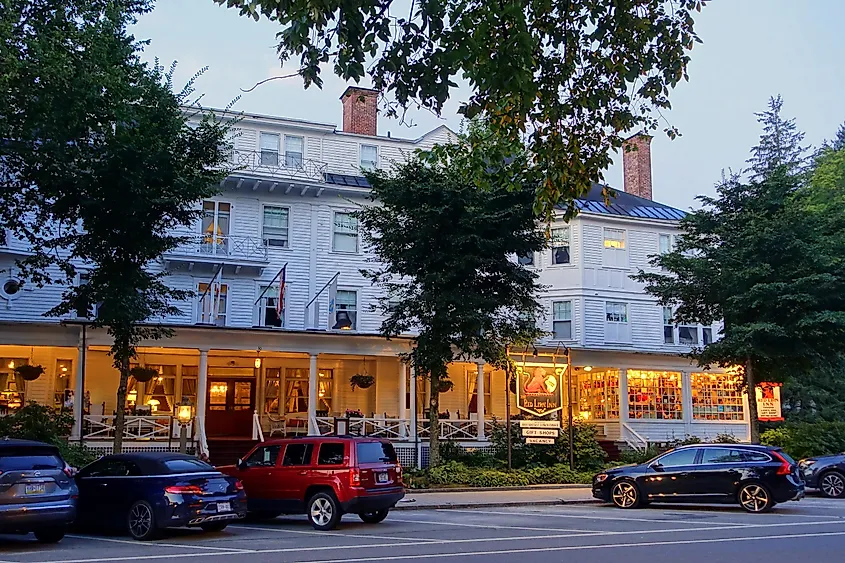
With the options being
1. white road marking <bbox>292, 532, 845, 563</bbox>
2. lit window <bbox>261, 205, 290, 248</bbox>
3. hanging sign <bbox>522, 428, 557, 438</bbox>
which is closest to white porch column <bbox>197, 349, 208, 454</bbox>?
lit window <bbox>261, 205, 290, 248</bbox>

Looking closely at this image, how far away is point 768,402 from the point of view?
27.4 metres

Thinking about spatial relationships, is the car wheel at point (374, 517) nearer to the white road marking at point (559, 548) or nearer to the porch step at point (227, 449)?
the white road marking at point (559, 548)

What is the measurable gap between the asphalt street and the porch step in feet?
30.1

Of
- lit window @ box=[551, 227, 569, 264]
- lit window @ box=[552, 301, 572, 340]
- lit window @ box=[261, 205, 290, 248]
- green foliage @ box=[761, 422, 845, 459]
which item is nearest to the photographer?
green foliage @ box=[761, 422, 845, 459]

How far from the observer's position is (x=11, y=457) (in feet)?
41.3

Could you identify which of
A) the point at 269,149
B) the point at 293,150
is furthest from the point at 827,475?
the point at 269,149

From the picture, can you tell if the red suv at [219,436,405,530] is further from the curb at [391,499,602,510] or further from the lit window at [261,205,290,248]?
the lit window at [261,205,290,248]

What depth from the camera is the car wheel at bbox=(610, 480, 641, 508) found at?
20047 millimetres

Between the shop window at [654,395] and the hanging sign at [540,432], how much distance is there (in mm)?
9582

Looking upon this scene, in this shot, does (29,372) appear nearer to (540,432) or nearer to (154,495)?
(154,495)

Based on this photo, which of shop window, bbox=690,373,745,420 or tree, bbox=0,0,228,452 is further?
shop window, bbox=690,373,745,420

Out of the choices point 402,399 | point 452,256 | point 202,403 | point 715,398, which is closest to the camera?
point 452,256

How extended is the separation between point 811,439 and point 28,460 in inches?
1008

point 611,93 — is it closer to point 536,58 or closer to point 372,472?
point 536,58
